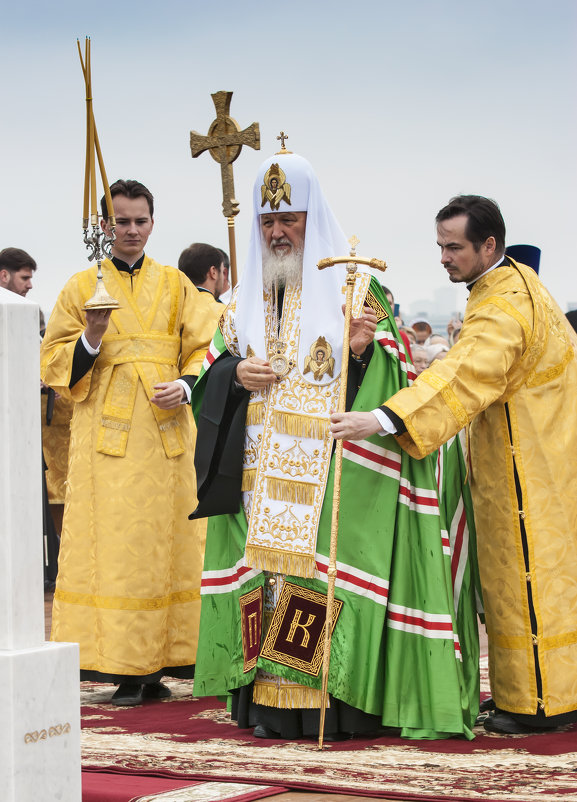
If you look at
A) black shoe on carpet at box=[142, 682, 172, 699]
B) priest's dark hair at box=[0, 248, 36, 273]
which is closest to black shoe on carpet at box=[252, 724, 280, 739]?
black shoe on carpet at box=[142, 682, 172, 699]

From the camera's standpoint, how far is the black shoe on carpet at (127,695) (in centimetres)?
592

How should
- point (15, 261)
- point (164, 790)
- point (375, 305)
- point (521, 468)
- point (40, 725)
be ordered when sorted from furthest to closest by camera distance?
1. point (15, 261)
2. point (375, 305)
3. point (521, 468)
4. point (164, 790)
5. point (40, 725)

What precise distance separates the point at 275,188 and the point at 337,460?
1.19m

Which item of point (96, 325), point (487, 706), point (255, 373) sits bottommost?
point (487, 706)

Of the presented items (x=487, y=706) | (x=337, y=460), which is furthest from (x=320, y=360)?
(x=487, y=706)

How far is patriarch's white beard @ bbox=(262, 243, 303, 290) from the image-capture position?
518 centimetres

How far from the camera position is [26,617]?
3258mm

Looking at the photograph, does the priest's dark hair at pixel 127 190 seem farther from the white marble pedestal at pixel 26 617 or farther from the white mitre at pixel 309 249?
the white marble pedestal at pixel 26 617

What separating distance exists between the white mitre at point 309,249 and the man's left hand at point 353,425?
16.9 inches

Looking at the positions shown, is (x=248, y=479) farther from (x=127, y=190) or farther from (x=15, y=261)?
(x=15, y=261)

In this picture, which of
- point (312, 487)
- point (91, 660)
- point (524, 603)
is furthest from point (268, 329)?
point (91, 660)

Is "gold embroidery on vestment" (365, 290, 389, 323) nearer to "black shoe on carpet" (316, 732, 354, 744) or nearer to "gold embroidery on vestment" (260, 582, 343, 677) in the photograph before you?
"gold embroidery on vestment" (260, 582, 343, 677)

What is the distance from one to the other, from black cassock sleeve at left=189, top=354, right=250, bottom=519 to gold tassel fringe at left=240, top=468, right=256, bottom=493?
2 cm

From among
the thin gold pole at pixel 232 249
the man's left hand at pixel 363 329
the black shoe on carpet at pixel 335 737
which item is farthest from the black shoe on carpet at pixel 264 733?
the thin gold pole at pixel 232 249
